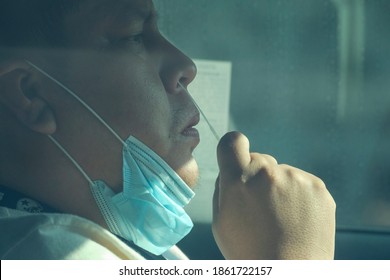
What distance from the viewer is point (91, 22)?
5.15ft

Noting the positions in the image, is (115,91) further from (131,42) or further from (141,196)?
(141,196)

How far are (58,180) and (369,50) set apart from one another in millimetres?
1120

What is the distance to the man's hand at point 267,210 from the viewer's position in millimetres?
1450

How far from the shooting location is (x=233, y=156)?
1535mm

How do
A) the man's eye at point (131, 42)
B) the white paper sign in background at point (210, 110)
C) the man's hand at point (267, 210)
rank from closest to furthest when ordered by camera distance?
the man's hand at point (267, 210) < the man's eye at point (131, 42) < the white paper sign in background at point (210, 110)

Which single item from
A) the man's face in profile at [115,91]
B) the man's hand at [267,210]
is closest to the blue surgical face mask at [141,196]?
the man's face in profile at [115,91]

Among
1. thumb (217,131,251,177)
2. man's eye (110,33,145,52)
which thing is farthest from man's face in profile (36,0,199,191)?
thumb (217,131,251,177)

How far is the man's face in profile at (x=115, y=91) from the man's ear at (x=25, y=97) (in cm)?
2

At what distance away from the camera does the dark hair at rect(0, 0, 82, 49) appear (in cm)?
151

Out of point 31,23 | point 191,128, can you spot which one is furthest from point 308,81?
point 31,23

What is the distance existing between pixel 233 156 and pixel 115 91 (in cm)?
31

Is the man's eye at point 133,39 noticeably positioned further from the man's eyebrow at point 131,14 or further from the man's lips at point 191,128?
the man's lips at point 191,128

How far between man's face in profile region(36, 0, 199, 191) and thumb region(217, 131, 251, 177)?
12cm
